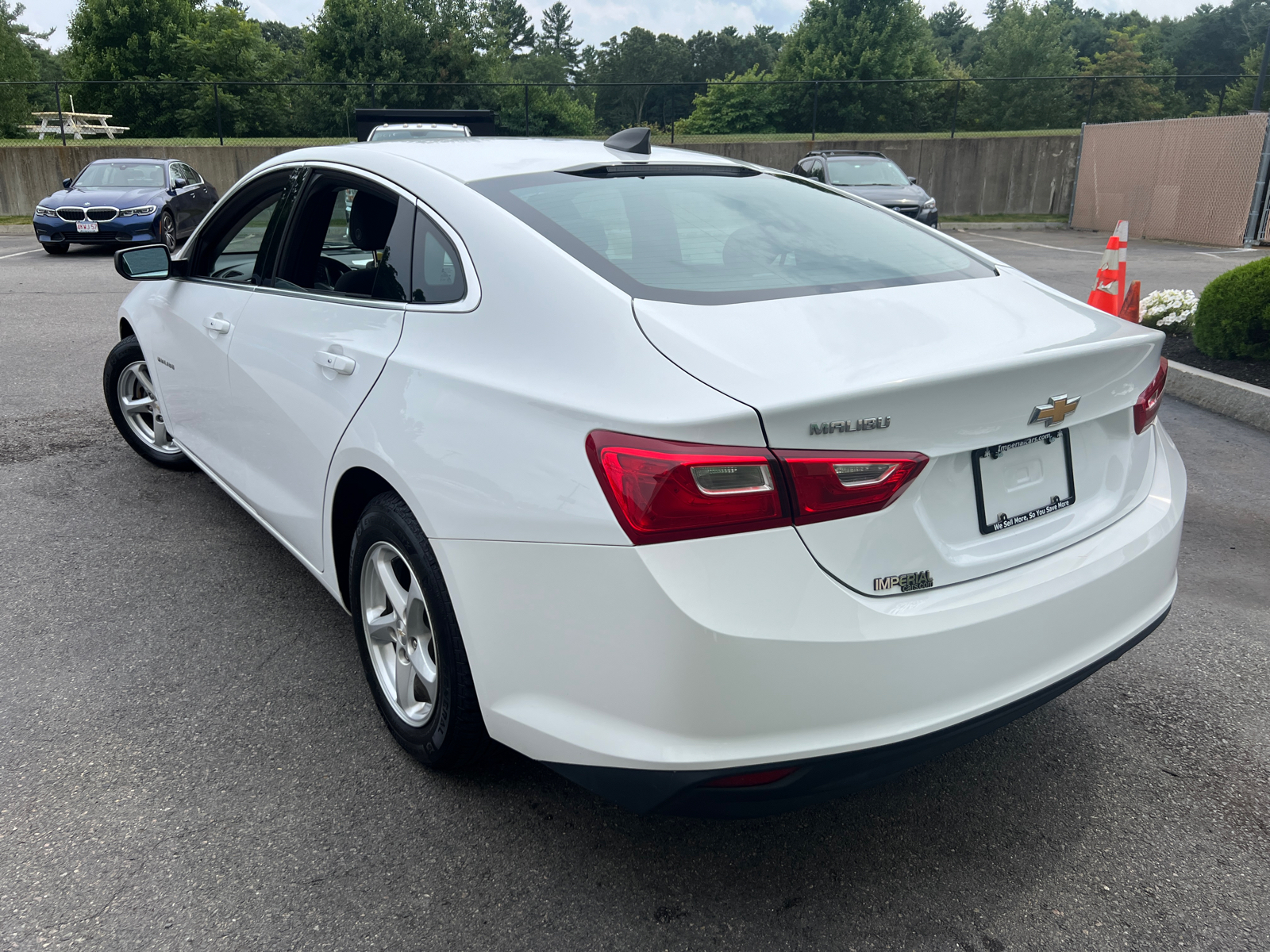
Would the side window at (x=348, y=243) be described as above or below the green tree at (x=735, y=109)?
below

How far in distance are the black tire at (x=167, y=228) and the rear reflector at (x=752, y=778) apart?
52.2 ft

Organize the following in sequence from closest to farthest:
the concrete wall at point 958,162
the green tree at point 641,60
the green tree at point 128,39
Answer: the concrete wall at point 958,162, the green tree at point 128,39, the green tree at point 641,60

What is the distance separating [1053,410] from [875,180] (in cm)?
1656

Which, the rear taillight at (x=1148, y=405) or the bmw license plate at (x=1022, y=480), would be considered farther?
the rear taillight at (x=1148, y=405)

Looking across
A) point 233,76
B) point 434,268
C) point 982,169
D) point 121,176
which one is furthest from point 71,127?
point 434,268

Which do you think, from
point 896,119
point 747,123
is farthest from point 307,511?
point 747,123

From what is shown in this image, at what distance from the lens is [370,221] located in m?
2.87

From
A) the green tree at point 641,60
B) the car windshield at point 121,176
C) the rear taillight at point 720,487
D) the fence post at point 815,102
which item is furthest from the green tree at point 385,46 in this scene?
the green tree at point 641,60

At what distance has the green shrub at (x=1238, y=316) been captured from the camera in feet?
21.7

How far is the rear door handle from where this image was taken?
8.18ft

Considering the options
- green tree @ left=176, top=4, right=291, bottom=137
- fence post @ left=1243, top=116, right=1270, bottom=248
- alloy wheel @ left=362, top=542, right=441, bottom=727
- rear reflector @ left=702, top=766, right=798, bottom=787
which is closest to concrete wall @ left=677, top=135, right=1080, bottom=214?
fence post @ left=1243, top=116, right=1270, bottom=248

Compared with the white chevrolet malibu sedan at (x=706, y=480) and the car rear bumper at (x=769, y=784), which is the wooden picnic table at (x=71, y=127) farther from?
the car rear bumper at (x=769, y=784)

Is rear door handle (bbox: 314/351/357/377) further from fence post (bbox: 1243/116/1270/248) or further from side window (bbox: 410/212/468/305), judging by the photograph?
fence post (bbox: 1243/116/1270/248)

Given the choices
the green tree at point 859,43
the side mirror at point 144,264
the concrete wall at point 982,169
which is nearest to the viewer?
the side mirror at point 144,264
